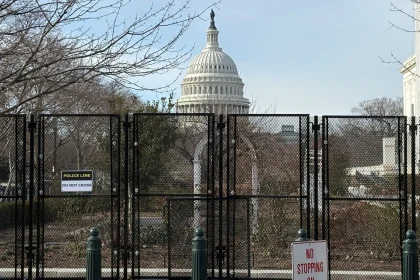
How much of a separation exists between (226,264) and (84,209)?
285cm

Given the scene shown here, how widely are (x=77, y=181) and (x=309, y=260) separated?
4.51 m

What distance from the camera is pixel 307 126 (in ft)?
36.3

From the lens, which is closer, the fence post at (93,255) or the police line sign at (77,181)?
the fence post at (93,255)

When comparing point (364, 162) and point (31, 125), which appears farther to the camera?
point (364, 162)

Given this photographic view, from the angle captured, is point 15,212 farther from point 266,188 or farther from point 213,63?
point 213,63

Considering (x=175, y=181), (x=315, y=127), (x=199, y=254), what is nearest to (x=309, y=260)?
(x=199, y=254)

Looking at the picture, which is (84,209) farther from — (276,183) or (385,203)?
(385,203)

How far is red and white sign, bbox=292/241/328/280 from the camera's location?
7613mm

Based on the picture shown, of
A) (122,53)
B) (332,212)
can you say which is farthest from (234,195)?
(122,53)

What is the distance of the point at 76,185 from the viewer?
1092 centimetres

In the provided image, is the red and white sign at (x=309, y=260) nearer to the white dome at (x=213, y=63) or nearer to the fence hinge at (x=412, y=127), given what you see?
the fence hinge at (x=412, y=127)

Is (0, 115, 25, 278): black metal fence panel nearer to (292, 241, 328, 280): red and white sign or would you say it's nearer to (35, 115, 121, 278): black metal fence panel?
(35, 115, 121, 278): black metal fence panel

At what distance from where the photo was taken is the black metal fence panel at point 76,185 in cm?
1098

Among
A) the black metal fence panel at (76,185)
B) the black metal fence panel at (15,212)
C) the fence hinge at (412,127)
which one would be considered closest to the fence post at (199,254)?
the black metal fence panel at (76,185)
